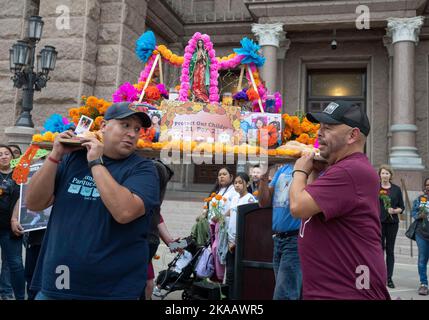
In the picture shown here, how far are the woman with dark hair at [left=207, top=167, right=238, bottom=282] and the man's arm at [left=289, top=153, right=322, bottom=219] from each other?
12.4 ft

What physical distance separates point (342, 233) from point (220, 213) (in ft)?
13.9

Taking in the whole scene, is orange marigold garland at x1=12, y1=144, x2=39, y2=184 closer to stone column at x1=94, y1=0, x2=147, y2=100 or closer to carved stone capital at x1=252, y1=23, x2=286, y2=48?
stone column at x1=94, y1=0, x2=147, y2=100

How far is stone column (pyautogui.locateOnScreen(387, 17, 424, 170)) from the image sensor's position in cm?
1330

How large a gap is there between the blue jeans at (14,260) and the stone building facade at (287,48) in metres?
6.50

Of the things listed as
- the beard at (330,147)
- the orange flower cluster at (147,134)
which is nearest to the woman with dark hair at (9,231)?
the orange flower cluster at (147,134)

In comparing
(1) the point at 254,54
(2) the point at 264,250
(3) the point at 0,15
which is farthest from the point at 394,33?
(3) the point at 0,15

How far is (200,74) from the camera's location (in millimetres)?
5613

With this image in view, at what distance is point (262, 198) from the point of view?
14.2 feet

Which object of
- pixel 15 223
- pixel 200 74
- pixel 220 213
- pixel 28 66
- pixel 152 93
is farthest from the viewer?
pixel 28 66

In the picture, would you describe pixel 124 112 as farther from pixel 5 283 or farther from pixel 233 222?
pixel 5 283

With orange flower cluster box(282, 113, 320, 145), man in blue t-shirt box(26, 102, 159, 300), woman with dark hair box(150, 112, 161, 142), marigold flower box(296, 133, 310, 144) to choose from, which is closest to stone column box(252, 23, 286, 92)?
orange flower cluster box(282, 113, 320, 145)

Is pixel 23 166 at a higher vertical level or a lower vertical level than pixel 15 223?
higher

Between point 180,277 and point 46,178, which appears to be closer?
point 46,178

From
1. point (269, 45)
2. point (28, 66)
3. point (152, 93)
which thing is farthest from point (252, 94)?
point (269, 45)
